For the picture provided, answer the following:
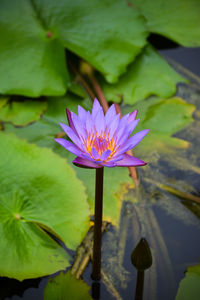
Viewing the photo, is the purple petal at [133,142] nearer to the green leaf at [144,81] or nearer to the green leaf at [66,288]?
the green leaf at [66,288]

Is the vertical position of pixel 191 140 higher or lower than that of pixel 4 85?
lower

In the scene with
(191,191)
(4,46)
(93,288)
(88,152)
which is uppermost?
(4,46)

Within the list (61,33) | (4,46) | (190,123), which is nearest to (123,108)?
(190,123)

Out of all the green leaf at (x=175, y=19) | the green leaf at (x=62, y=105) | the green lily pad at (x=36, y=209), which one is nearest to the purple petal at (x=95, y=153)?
the green lily pad at (x=36, y=209)

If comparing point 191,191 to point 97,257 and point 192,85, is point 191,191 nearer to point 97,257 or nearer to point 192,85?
point 97,257

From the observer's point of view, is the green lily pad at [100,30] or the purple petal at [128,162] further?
the green lily pad at [100,30]

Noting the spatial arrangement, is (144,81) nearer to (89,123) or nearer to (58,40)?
(58,40)

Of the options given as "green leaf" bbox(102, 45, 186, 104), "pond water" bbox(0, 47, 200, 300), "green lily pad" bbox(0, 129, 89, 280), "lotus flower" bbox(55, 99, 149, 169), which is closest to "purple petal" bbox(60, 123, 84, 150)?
"lotus flower" bbox(55, 99, 149, 169)
